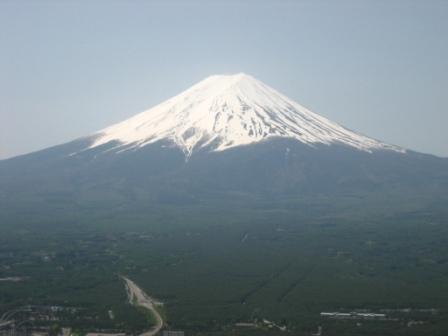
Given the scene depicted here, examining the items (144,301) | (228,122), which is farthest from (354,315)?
(228,122)

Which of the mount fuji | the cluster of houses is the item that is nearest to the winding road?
the cluster of houses

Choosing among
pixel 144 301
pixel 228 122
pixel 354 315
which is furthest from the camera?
pixel 228 122

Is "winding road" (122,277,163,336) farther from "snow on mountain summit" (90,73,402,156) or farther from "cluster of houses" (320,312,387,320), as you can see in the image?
"snow on mountain summit" (90,73,402,156)

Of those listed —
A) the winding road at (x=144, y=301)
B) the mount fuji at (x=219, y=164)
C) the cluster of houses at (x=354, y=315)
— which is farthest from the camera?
the mount fuji at (x=219, y=164)

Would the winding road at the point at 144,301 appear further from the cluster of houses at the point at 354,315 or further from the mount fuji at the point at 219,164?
the mount fuji at the point at 219,164

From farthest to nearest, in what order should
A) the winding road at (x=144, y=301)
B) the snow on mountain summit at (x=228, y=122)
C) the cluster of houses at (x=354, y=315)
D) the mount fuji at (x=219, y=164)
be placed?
the snow on mountain summit at (x=228, y=122) → the mount fuji at (x=219, y=164) → the cluster of houses at (x=354, y=315) → the winding road at (x=144, y=301)

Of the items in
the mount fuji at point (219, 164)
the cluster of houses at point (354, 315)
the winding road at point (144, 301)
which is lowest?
the cluster of houses at point (354, 315)

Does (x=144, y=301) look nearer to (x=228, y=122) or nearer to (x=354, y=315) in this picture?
(x=354, y=315)

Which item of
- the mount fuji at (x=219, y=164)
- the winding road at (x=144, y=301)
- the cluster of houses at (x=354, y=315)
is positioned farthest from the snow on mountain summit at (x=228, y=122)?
the cluster of houses at (x=354, y=315)
